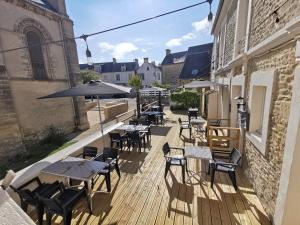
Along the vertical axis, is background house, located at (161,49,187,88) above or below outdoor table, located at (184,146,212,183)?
above

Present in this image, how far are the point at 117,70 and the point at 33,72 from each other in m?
31.8

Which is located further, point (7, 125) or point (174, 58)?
point (174, 58)

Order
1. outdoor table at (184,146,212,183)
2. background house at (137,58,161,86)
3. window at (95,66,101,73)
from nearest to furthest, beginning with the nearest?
outdoor table at (184,146,212,183), background house at (137,58,161,86), window at (95,66,101,73)

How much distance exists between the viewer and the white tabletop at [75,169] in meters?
3.52

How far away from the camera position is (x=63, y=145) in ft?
33.3

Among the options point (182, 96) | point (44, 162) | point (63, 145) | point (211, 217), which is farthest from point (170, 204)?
point (182, 96)

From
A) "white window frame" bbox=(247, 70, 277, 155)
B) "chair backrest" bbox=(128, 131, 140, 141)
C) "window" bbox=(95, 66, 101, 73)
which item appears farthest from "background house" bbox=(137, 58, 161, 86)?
"white window frame" bbox=(247, 70, 277, 155)

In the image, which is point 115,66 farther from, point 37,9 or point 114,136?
point 114,136

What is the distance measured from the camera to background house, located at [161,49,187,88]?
31.3m

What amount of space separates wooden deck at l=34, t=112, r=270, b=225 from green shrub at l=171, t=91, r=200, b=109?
10.9 meters

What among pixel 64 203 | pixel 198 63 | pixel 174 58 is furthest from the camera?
pixel 174 58

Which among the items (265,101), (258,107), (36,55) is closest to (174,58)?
(36,55)

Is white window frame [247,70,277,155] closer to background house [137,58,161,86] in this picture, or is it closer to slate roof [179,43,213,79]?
slate roof [179,43,213,79]

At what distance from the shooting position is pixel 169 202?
3.79m
